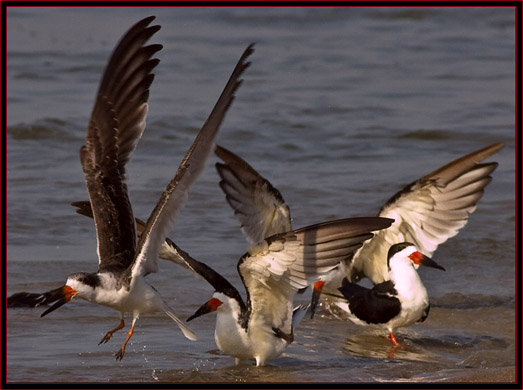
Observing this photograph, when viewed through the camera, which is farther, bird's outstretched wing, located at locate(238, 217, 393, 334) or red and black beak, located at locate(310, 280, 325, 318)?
red and black beak, located at locate(310, 280, 325, 318)

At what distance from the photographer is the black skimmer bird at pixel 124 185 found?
5.84 m

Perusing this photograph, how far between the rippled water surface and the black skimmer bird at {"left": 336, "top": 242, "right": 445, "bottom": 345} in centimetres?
18

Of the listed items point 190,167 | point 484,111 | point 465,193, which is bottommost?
point 484,111

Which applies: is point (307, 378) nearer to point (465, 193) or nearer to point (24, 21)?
point (465, 193)

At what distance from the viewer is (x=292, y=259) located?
608 cm

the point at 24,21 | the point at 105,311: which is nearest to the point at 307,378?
the point at 105,311

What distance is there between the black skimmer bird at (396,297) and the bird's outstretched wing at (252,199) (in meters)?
0.78

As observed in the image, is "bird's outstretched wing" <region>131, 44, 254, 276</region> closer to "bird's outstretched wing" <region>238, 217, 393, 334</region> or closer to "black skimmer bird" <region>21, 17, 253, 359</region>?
"black skimmer bird" <region>21, 17, 253, 359</region>

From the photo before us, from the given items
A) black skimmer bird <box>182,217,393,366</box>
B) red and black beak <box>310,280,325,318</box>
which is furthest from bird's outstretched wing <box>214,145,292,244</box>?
black skimmer bird <box>182,217,393,366</box>

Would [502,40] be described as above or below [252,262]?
below

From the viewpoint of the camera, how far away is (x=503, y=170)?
1160cm

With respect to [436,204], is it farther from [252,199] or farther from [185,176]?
[185,176]

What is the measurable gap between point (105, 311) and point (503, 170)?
559 centimetres

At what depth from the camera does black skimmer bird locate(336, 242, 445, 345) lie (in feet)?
24.9
